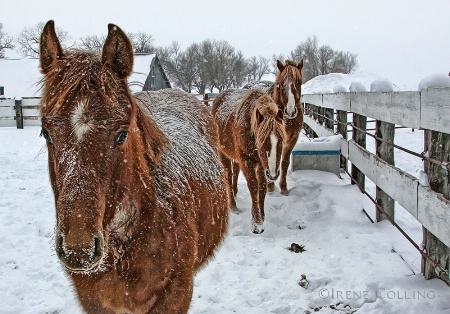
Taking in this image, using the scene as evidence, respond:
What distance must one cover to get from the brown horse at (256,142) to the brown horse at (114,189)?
272cm

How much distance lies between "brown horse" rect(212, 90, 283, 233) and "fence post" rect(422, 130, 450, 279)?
7.60ft

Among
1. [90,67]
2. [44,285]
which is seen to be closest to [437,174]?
[90,67]

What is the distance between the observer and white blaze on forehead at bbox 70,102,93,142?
159cm

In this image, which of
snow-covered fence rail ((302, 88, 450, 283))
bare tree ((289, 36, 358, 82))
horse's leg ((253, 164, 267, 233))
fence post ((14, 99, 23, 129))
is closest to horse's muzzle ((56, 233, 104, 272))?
snow-covered fence rail ((302, 88, 450, 283))

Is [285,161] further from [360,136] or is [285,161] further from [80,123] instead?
[80,123]

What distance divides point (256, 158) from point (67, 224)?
4210 millimetres

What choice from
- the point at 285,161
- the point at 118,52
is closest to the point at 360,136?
the point at 285,161

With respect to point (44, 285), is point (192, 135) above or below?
above

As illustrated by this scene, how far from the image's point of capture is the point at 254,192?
5.38m

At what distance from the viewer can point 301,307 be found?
10.4ft

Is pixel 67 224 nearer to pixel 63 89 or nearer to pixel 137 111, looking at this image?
pixel 63 89

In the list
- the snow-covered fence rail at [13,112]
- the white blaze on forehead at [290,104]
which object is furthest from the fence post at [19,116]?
the white blaze on forehead at [290,104]

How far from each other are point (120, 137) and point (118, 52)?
421 millimetres

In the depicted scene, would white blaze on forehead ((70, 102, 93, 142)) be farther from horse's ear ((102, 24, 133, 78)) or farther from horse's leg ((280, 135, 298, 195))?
horse's leg ((280, 135, 298, 195))
